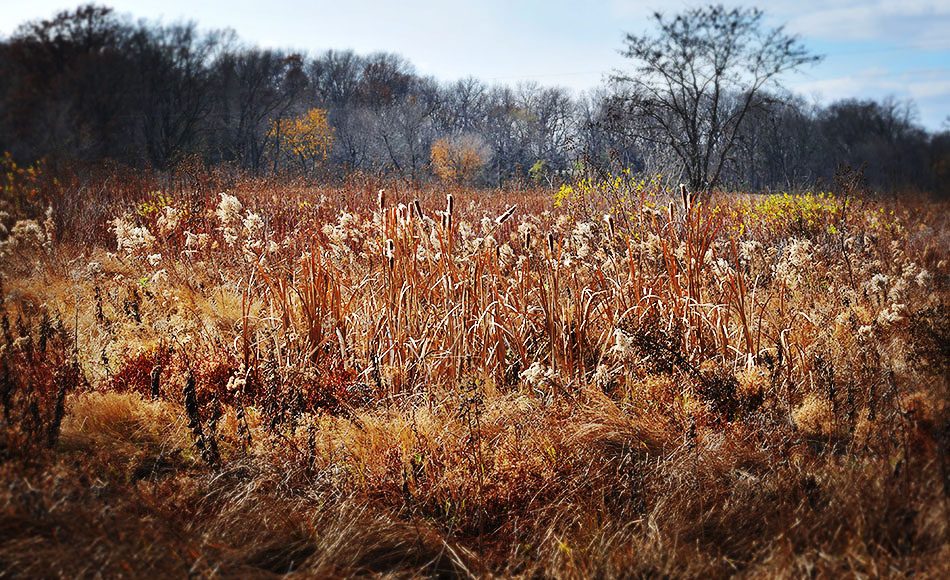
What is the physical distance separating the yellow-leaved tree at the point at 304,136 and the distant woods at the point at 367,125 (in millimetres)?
90

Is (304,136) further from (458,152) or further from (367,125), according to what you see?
(458,152)

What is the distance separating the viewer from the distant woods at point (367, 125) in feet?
31.1

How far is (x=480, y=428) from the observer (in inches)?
114

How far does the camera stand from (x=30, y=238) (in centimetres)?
662

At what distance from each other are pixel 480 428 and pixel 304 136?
36011 mm

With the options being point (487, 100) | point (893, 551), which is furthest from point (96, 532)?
point (487, 100)

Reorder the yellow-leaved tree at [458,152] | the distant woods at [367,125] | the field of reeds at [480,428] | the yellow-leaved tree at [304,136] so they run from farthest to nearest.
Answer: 1. the yellow-leaved tree at [458,152]
2. the yellow-leaved tree at [304,136]
3. the distant woods at [367,125]
4. the field of reeds at [480,428]

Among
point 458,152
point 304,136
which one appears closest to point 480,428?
point 458,152

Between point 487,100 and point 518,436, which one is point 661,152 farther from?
point 487,100

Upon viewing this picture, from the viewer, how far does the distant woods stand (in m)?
9.48

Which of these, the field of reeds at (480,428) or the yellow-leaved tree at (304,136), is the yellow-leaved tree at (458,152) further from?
the field of reeds at (480,428)

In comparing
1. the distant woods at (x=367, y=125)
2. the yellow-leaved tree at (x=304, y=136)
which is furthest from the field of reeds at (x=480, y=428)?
the yellow-leaved tree at (x=304, y=136)

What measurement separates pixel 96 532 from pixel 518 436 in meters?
1.65

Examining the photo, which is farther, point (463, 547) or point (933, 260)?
point (933, 260)
